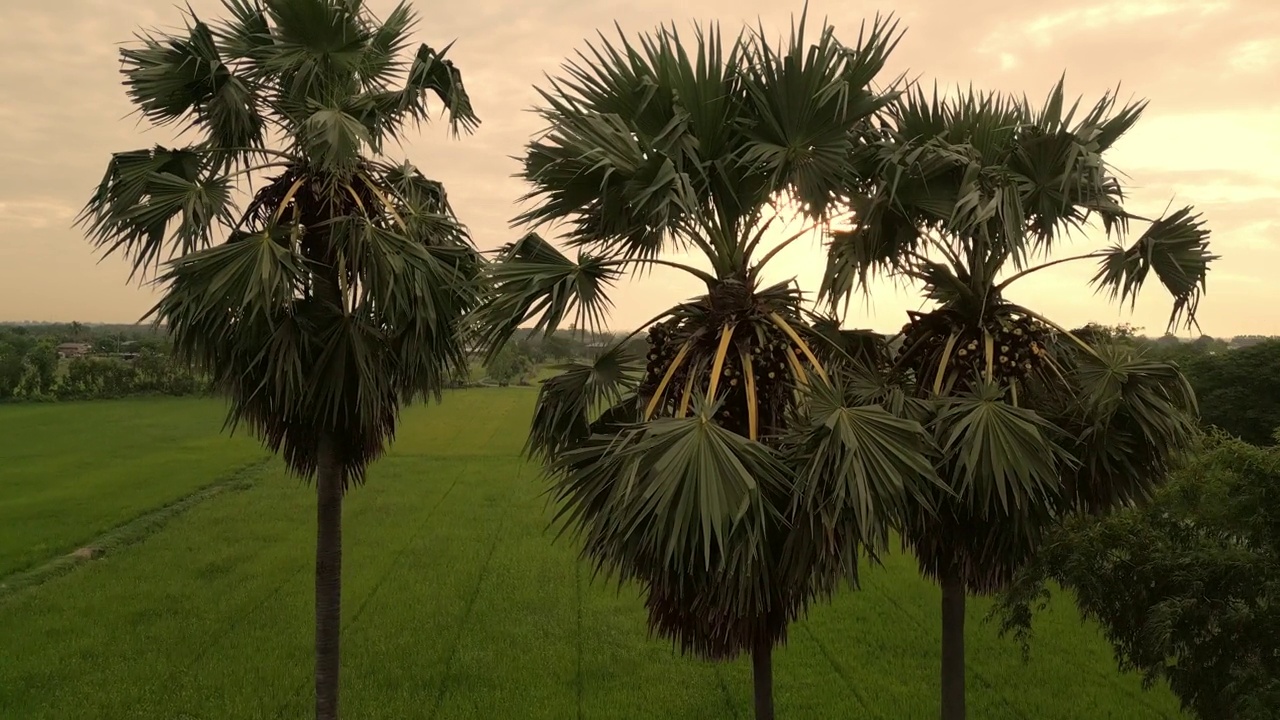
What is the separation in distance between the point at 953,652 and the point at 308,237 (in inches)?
266

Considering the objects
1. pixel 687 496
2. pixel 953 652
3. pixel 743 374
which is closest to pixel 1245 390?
pixel 953 652

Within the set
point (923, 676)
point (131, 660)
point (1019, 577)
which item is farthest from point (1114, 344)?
point (131, 660)

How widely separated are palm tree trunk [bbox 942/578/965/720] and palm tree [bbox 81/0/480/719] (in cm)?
477

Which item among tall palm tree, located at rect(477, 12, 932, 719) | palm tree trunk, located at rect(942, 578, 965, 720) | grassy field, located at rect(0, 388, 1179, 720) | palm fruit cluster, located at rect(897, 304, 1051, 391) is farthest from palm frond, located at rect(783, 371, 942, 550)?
grassy field, located at rect(0, 388, 1179, 720)

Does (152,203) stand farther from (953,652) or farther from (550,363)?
(953,652)

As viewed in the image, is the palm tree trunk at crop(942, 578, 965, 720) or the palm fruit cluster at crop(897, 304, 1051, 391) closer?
the palm fruit cluster at crop(897, 304, 1051, 391)

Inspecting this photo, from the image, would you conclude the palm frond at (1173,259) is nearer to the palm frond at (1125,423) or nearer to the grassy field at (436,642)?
the palm frond at (1125,423)

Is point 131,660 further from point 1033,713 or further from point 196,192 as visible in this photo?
point 1033,713

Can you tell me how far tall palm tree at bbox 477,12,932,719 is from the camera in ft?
13.4

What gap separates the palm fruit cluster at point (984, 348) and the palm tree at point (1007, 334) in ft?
0.03

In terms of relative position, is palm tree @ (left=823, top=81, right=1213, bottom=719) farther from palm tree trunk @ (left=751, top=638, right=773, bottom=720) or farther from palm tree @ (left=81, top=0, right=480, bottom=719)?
palm tree @ (left=81, top=0, right=480, bottom=719)

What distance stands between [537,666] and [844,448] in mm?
7994

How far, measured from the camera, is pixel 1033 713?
9203 mm

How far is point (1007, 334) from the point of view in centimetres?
554
